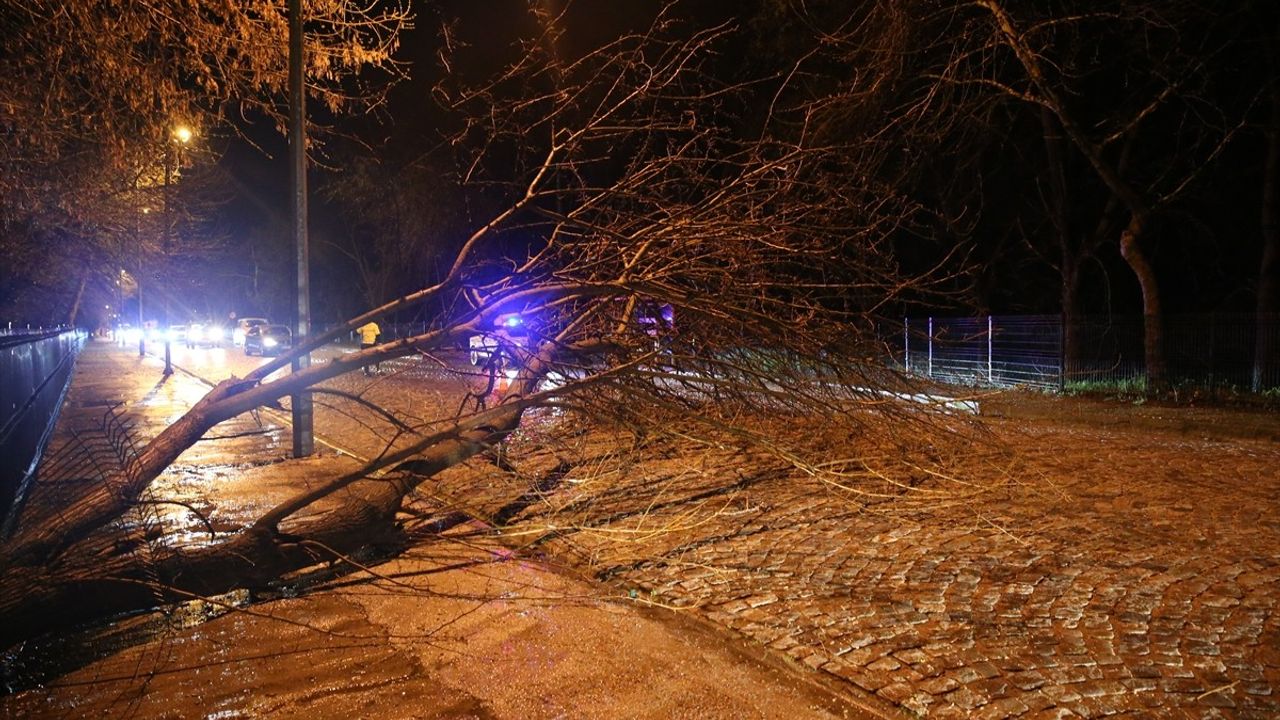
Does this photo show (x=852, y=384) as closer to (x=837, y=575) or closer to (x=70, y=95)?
(x=837, y=575)

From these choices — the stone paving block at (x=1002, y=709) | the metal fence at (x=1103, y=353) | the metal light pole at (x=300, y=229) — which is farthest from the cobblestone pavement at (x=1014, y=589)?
the metal fence at (x=1103, y=353)

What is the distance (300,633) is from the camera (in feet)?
15.8

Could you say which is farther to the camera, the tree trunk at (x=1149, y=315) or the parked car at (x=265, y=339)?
the parked car at (x=265, y=339)

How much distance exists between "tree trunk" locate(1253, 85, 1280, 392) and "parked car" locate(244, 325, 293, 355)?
1306 inches

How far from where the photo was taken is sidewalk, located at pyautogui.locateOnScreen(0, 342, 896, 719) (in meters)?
3.88

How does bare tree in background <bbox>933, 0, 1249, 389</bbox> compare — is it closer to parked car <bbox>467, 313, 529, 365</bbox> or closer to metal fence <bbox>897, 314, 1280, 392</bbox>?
metal fence <bbox>897, 314, 1280, 392</bbox>

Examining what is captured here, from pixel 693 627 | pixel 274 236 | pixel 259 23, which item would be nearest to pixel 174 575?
pixel 693 627

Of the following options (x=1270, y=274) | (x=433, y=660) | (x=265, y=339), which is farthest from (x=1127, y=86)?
(x=265, y=339)

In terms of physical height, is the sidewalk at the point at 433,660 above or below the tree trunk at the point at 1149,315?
below

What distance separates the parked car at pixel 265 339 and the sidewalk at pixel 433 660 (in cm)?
3246

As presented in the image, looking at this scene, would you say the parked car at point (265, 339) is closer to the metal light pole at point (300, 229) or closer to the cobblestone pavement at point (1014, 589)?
the metal light pole at point (300, 229)

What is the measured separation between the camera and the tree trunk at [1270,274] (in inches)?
610

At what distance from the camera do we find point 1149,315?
57.3 feet

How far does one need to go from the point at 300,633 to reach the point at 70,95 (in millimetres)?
5970
